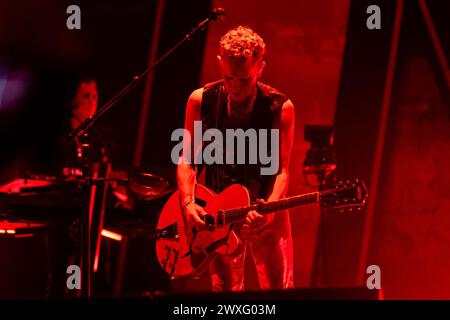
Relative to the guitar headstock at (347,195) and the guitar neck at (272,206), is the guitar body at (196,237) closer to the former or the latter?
the guitar neck at (272,206)

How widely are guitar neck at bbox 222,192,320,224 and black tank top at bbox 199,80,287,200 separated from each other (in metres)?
0.19

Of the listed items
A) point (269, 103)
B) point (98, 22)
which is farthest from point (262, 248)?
point (98, 22)

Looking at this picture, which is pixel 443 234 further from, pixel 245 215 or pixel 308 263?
pixel 245 215

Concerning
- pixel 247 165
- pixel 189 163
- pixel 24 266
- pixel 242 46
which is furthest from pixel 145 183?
pixel 24 266

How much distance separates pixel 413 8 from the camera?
5797mm

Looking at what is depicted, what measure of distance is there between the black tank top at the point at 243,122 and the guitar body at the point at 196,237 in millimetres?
115

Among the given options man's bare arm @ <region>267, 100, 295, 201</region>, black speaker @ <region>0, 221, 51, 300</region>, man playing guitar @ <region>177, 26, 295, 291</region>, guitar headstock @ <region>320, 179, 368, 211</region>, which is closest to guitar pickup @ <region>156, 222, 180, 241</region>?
man playing guitar @ <region>177, 26, 295, 291</region>

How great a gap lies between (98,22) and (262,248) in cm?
300

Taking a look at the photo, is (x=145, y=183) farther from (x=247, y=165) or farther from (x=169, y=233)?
(x=247, y=165)

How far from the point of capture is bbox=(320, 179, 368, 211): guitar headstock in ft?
12.7

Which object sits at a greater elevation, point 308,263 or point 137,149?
point 137,149

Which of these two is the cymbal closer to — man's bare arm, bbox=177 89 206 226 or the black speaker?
man's bare arm, bbox=177 89 206 226

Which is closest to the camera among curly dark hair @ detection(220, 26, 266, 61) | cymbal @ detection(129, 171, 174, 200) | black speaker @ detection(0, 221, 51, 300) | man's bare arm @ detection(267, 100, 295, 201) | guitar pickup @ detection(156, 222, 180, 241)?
curly dark hair @ detection(220, 26, 266, 61)
